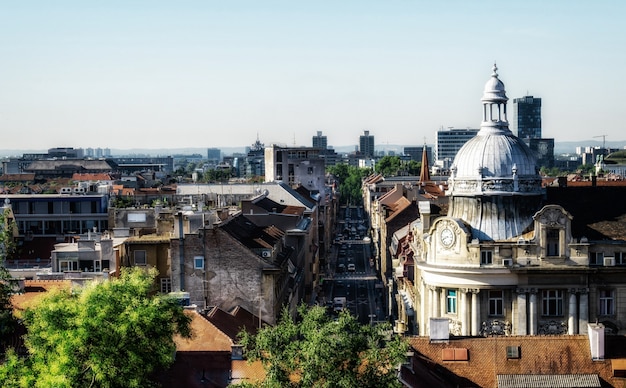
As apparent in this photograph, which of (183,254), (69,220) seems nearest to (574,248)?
(183,254)

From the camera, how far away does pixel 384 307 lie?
136125mm

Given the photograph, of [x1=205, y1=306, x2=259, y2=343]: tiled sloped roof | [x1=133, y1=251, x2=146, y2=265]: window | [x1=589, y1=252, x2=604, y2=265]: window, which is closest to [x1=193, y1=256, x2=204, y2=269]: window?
[x1=205, y1=306, x2=259, y2=343]: tiled sloped roof

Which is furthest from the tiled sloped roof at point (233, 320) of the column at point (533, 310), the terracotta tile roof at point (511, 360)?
the column at point (533, 310)

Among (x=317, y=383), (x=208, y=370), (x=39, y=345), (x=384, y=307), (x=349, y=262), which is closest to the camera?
(x=317, y=383)

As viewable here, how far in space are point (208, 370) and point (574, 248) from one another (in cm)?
3325

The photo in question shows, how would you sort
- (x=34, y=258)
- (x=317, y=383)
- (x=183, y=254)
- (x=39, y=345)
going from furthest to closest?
(x=34, y=258), (x=183, y=254), (x=39, y=345), (x=317, y=383)

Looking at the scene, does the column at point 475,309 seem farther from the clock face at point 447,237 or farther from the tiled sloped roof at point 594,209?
the tiled sloped roof at point 594,209

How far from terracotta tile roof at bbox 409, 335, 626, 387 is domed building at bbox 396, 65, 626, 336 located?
1811cm

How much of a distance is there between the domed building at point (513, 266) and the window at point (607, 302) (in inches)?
3.0

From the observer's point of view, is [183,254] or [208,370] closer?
[208,370]

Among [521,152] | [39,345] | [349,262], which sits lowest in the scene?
[349,262]

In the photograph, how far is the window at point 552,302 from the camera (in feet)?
273

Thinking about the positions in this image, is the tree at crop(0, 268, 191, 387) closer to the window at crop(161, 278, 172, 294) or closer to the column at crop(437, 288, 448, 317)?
the window at crop(161, 278, 172, 294)

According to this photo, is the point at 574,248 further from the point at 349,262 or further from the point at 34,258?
the point at 349,262
